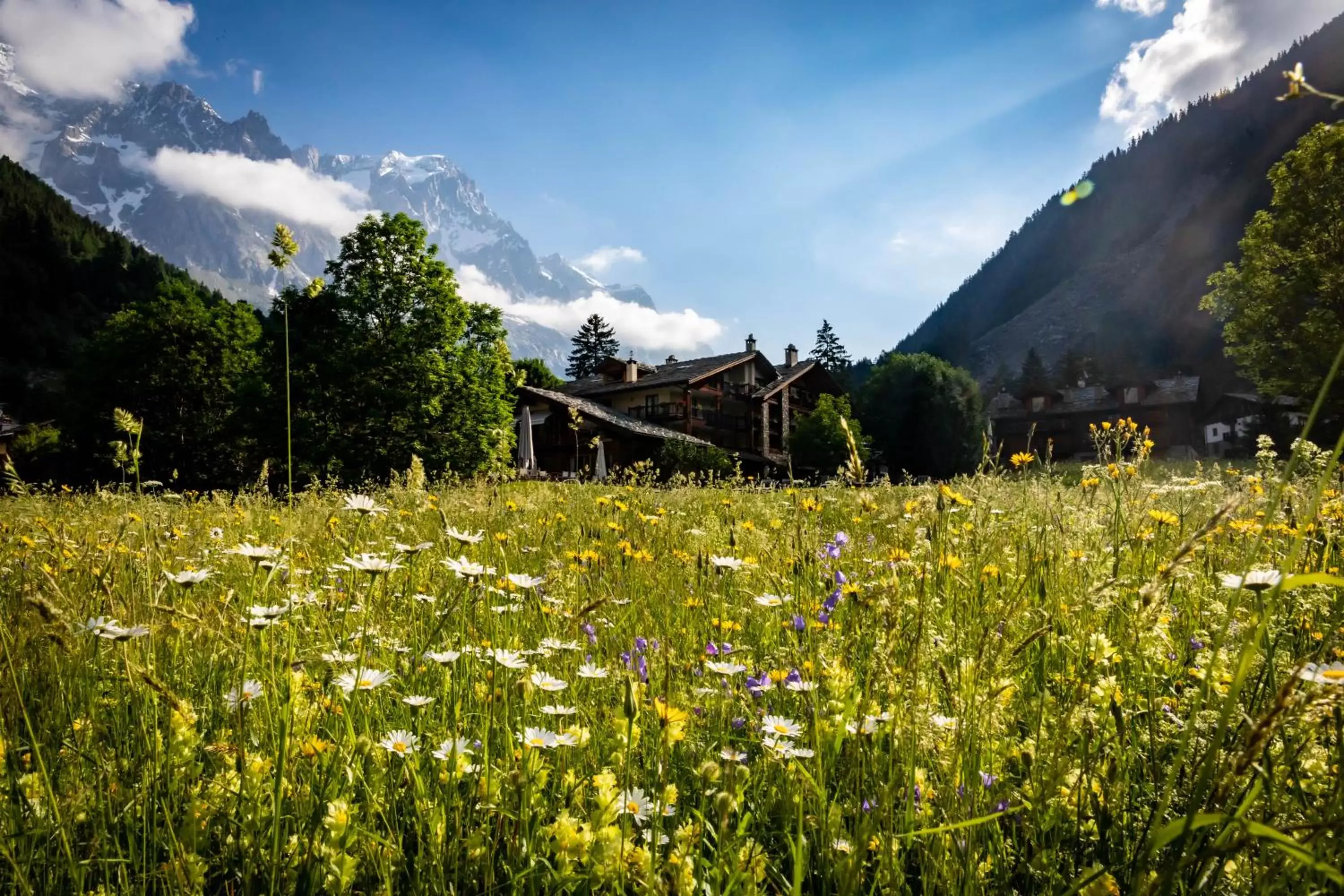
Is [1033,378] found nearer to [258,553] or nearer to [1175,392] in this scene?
[1175,392]

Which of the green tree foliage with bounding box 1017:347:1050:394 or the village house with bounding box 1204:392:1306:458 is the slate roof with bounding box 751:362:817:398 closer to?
the village house with bounding box 1204:392:1306:458

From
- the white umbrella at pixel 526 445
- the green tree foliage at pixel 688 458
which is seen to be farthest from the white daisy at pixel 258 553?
the green tree foliage at pixel 688 458

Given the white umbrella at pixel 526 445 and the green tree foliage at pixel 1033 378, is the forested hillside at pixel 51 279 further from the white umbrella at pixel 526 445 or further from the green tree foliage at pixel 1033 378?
the green tree foliage at pixel 1033 378

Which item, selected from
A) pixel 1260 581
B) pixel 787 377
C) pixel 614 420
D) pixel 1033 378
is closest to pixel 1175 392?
pixel 1033 378

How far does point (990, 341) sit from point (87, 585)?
170554 mm

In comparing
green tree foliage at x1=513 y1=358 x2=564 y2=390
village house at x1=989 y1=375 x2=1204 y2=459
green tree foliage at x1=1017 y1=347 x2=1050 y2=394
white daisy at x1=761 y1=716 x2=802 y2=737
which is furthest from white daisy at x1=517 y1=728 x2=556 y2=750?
green tree foliage at x1=1017 y1=347 x2=1050 y2=394

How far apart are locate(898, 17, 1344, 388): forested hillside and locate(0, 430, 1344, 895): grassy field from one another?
331 feet

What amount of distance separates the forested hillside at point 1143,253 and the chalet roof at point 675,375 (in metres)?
63.2

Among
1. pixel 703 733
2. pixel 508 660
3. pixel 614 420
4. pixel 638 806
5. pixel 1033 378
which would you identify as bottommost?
pixel 703 733

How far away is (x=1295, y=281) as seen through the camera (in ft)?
71.2

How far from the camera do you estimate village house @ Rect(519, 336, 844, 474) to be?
40.9 metres

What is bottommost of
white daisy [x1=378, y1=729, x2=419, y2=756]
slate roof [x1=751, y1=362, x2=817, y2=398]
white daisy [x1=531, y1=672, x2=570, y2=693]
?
white daisy [x1=378, y1=729, x2=419, y2=756]

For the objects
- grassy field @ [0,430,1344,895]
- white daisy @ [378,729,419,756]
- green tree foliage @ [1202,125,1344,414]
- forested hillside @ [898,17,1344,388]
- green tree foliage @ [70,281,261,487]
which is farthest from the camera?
forested hillside @ [898,17,1344,388]

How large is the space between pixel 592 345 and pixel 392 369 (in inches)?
2556
